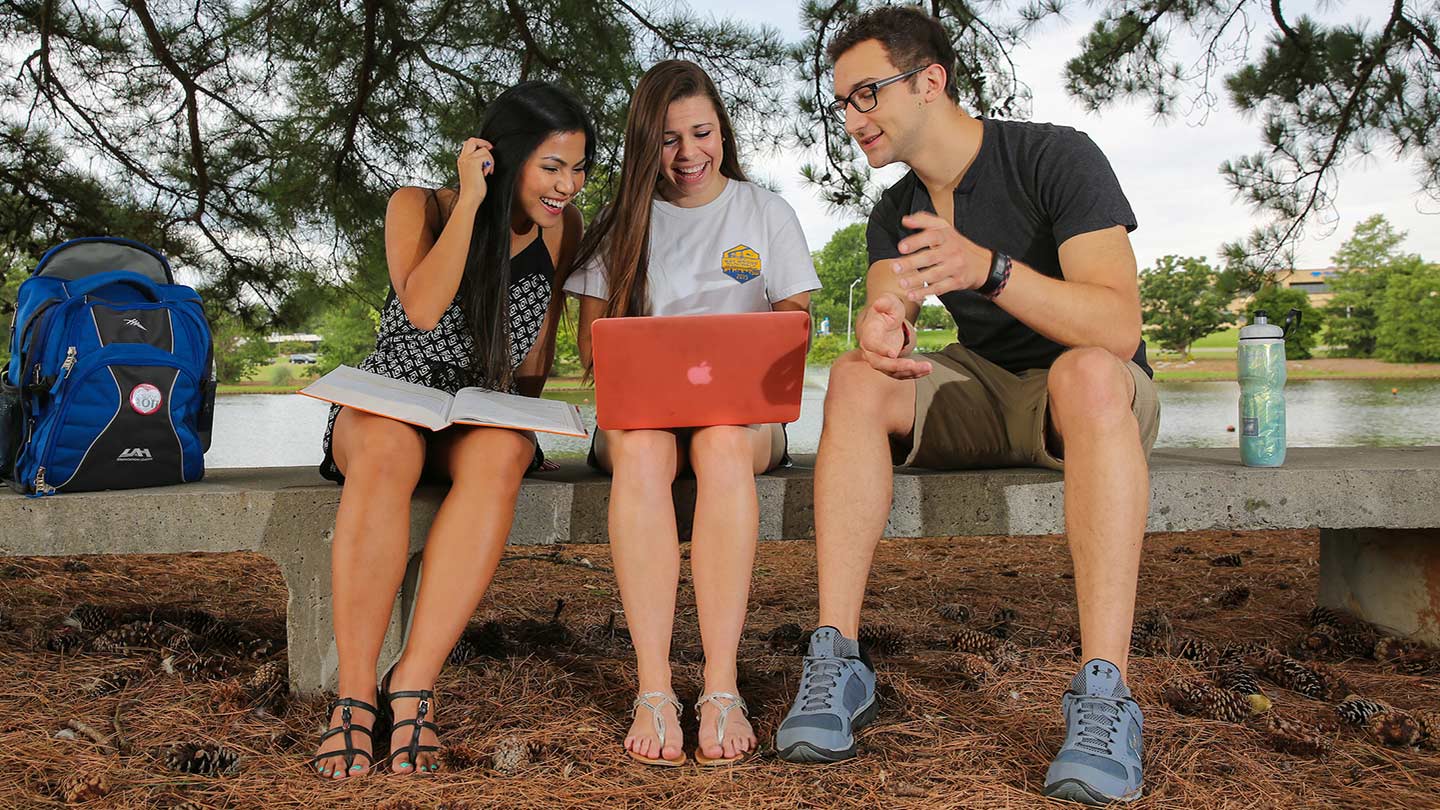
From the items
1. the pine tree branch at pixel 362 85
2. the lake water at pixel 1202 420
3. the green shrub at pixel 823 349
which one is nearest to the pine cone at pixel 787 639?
the pine tree branch at pixel 362 85

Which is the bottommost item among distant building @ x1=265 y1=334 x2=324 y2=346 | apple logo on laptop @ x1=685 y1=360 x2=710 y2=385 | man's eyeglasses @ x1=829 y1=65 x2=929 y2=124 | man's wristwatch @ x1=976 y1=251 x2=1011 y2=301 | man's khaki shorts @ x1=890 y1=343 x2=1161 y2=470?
man's khaki shorts @ x1=890 y1=343 x2=1161 y2=470

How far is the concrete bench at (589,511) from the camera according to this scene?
1.92 meters

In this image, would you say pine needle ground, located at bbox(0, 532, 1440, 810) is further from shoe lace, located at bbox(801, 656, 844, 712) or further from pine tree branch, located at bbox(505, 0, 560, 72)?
pine tree branch, located at bbox(505, 0, 560, 72)

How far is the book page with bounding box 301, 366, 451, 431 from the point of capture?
1.73m

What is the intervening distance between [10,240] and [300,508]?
9.62 feet

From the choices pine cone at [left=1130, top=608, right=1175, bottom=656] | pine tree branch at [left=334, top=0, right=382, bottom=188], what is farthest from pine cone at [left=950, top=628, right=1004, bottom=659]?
pine tree branch at [left=334, top=0, right=382, bottom=188]

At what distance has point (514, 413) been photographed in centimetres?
181

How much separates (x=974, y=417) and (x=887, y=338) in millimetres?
369

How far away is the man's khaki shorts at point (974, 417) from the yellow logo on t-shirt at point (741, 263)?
1.27 ft

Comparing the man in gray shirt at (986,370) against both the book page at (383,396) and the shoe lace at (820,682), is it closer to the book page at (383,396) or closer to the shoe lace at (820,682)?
the shoe lace at (820,682)

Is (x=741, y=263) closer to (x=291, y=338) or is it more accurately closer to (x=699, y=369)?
(x=699, y=369)

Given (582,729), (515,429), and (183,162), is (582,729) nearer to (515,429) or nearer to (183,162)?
(515,429)

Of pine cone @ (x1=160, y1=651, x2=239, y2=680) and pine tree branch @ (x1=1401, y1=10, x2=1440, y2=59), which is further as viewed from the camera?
pine tree branch @ (x1=1401, y1=10, x2=1440, y2=59)

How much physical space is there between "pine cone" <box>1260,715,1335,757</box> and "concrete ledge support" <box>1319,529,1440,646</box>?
0.80 m
